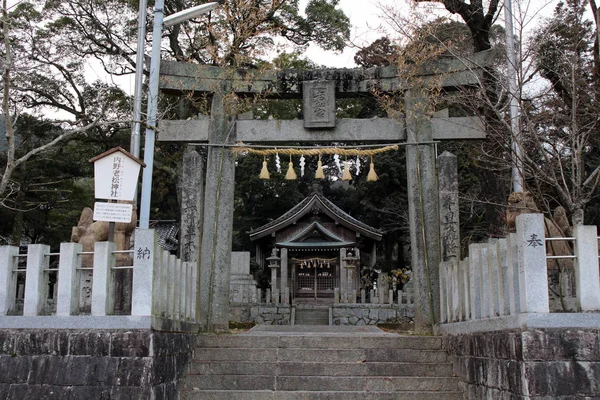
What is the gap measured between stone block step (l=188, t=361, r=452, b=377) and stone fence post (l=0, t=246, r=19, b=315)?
2.50m

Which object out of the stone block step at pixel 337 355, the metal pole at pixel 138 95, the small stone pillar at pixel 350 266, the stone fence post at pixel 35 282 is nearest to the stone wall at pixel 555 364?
the stone block step at pixel 337 355

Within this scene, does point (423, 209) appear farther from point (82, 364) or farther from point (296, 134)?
point (82, 364)

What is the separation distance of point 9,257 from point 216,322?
12.3ft

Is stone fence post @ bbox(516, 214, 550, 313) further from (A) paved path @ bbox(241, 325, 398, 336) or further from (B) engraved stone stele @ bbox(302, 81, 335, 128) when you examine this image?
(B) engraved stone stele @ bbox(302, 81, 335, 128)

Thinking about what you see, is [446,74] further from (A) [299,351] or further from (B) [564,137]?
(A) [299,351]

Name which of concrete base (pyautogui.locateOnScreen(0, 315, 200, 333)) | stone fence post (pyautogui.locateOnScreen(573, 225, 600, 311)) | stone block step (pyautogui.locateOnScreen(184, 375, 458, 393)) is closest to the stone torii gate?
stone block step (pyautogui.locateOnScreen(184, 375, 458, 393))

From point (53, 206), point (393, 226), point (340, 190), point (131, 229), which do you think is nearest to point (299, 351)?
point (131, 229)

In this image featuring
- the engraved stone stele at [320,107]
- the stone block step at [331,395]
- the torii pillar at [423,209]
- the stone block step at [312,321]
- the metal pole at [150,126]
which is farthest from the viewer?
the stone block step at [312,321]

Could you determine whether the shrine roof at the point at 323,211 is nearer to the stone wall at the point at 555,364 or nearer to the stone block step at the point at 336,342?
the stone block step at the point at 336,342

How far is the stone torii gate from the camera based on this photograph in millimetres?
10039

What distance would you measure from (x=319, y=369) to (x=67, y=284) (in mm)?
3442

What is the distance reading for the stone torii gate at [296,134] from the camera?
32.9 feet

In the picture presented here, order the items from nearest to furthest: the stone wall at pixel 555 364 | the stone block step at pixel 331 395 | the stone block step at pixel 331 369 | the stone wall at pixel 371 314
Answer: the stone wall at pixel 555 364
the stone block step at pixel 331 395
the stone block step at pixel 331 369
the stone wall at pixel 371 314

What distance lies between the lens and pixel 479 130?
33.2ft
